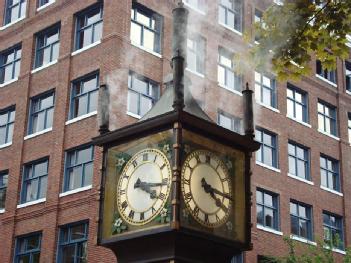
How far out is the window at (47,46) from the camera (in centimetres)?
2836

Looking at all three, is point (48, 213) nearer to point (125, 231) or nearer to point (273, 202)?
point (273, 202)

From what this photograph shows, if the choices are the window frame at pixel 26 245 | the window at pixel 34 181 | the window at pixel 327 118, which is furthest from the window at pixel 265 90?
the window frame at pixel 26 245

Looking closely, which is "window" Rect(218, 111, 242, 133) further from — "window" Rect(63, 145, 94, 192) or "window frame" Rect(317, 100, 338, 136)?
"window frame" Rect(317, 100, 338, 136)

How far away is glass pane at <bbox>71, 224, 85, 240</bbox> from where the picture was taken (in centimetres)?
2462

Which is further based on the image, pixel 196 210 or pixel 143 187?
pixel 143 187

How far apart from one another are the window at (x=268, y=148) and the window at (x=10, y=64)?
10.2m

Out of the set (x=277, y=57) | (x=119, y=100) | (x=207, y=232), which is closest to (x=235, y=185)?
(x=207, y=232)

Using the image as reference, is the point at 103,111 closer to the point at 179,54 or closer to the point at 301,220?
the point at 179,54

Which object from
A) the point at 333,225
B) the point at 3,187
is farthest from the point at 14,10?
the point at 333,225

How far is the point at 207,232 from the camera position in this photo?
5.34 metres

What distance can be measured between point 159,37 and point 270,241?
30.0ft

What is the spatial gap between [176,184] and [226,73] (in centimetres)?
2469

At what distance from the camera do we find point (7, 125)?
29109 millimetres

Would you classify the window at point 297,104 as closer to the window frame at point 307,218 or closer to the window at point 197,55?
the window frame at point 307,218
